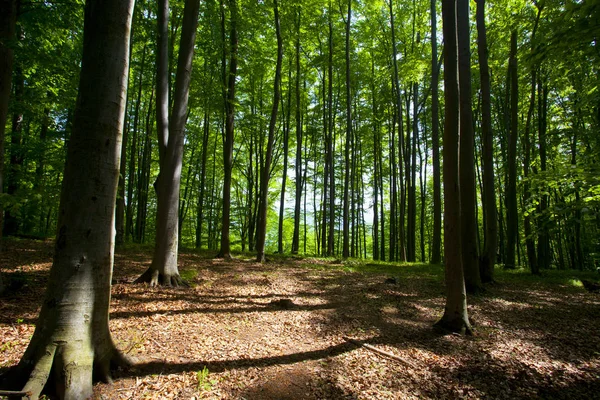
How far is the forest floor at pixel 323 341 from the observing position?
305 centimetres

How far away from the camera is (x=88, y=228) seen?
250 centimetres

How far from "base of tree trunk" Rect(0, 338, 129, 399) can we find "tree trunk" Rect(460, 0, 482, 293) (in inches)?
264

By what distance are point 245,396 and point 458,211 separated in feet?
13.2

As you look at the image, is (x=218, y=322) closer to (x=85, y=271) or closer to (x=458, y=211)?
(x=85, y=271)

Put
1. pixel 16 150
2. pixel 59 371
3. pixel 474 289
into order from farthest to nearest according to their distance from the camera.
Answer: pixel 16 150 < pixel 474 289 < pixel 59 371

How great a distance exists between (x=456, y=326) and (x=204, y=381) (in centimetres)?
391

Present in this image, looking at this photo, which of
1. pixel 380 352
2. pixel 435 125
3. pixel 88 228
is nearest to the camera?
pixel 88 228

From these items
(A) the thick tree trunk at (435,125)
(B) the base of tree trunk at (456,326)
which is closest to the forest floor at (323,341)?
(B) the base of tree trunk at (456,326)

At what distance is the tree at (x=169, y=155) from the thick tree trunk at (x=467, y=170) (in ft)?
20.8

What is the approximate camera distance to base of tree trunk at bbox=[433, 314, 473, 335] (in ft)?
15.2

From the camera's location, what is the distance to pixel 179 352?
11.3 ft

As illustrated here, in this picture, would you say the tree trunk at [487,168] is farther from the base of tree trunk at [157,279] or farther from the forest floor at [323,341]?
the base of tree trunk at [157,279]

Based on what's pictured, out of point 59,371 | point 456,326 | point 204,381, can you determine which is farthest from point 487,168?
point 59,371

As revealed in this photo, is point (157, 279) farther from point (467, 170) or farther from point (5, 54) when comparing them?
point (467, 170)
